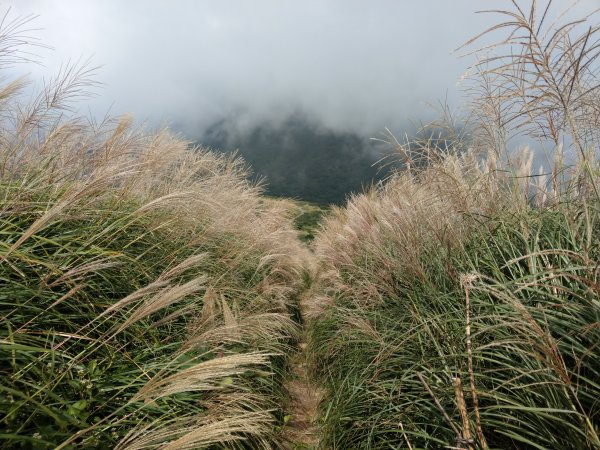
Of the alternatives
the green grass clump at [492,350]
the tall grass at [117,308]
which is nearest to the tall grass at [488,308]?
the green grass clump at [492,350]

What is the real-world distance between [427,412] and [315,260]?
19.5 ft

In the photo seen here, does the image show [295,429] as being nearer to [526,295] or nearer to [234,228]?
[526,295]

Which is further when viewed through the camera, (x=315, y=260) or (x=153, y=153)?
(x=315, y=260)

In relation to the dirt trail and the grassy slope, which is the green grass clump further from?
the grassy slope

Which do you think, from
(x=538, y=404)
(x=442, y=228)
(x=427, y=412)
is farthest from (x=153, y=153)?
(x=538, y=404)

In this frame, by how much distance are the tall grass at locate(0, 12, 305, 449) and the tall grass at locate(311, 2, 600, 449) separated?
2.22 ft

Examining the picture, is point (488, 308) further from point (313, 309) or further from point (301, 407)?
point (313, 309)

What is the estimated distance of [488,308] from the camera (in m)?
1.92

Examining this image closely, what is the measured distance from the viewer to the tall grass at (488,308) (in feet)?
4.28

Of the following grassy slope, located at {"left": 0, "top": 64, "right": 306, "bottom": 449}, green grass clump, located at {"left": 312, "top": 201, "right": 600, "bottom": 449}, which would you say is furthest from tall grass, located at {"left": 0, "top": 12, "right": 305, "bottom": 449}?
green grass clump, located at {"left": 312, "top": 201, "right": 600, "bottom": 449}

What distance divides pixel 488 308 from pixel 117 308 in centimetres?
195

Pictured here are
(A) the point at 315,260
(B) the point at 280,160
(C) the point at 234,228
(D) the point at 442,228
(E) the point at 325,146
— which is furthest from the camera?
(E) the point at 325,146

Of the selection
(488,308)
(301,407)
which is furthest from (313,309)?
(488,308)

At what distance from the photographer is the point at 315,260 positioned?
7695 mm
